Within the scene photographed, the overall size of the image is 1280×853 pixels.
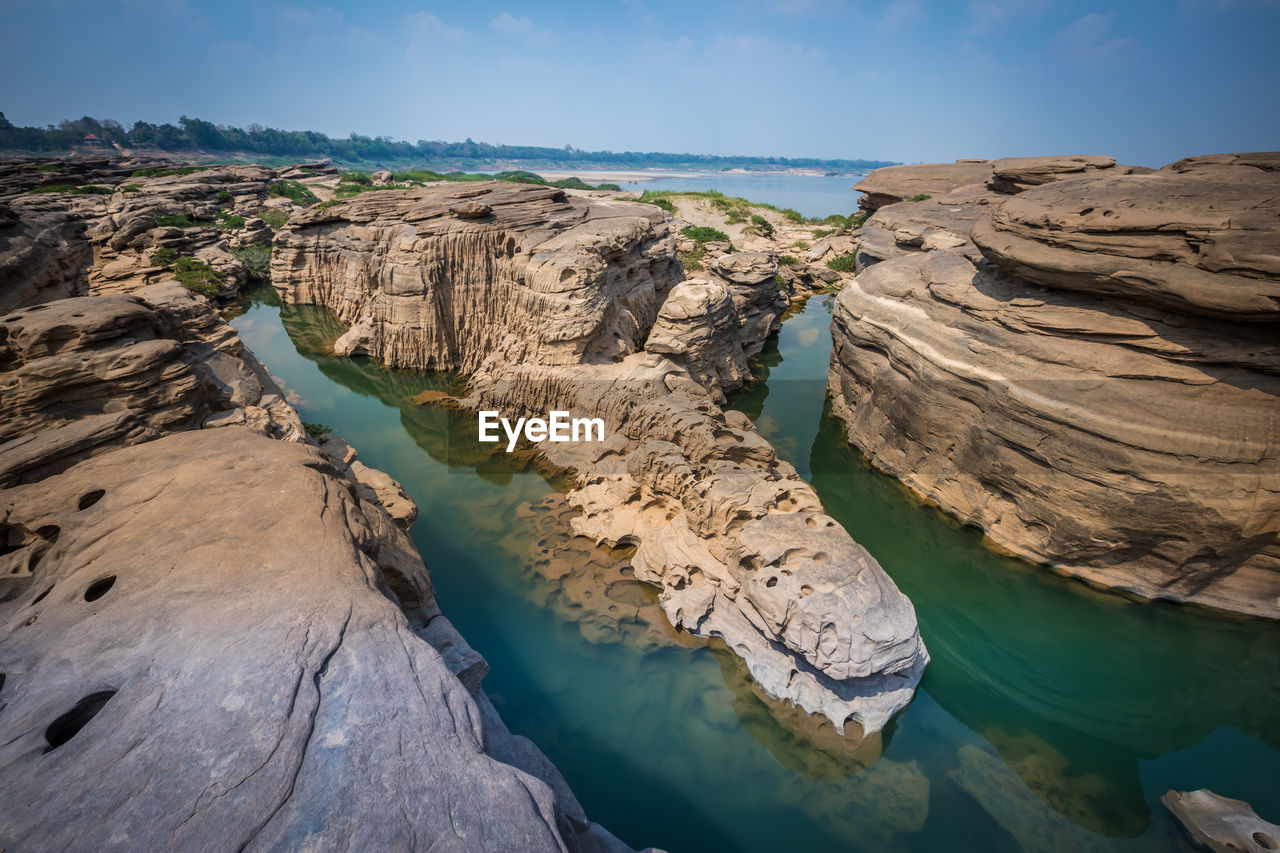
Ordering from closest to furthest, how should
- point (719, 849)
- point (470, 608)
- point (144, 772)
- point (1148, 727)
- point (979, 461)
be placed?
point (144, 772) < point (719, 849) < point (1148, 727) < point (470, 608) < point (979, 461)

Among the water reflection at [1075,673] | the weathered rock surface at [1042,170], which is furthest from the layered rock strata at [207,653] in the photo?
the weathered rock surface at [1042,170]

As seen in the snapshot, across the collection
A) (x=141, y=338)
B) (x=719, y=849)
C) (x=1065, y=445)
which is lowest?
(x=719, y=849)

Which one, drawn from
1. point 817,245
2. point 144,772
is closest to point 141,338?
point 144,772

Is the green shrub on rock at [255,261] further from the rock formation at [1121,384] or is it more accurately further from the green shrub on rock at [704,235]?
the rock formation at [1121,384]

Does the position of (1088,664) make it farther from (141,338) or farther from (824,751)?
(141,338)

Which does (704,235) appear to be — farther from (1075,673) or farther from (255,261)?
(1075,673)

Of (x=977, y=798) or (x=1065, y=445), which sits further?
(x=1065, y=445)

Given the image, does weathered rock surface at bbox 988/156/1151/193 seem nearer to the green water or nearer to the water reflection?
the water reflection
